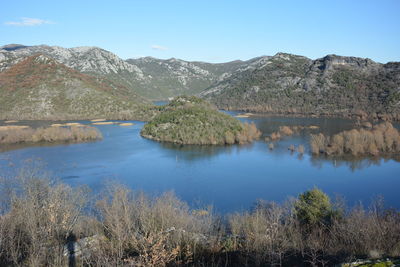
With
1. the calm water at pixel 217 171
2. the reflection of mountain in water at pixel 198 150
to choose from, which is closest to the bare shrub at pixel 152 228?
the calm water at pixel 217 171

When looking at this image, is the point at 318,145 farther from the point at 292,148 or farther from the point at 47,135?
the point at 47,135

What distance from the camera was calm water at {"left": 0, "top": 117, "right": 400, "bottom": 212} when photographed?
4038 cm

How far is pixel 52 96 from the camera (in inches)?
4461

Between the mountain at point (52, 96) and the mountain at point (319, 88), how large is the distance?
6183 centimetres

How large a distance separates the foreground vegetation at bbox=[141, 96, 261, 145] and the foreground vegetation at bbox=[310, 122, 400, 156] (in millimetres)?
16552

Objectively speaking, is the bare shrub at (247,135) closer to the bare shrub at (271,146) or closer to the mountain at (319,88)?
the bare shrub at (271,146)

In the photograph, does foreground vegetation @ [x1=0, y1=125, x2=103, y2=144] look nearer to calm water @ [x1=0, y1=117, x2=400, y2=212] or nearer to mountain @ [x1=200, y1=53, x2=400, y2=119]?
calm water @ [x1=0, y1=117, x2=400, y2=212]

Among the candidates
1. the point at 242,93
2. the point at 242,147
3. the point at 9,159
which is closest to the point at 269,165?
the point at 242,147

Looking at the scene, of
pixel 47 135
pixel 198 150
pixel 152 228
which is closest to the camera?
pixel 152 228

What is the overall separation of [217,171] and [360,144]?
96.9ft

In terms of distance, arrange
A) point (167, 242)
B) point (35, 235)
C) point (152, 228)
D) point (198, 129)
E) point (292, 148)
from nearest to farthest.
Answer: point (35, 235) → point (167, 242) → point (152, 228) → point (292, 148) → point (198, 129)

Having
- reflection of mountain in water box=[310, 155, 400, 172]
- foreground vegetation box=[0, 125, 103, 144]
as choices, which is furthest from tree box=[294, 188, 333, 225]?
foreground vegetation box=[0, 125, 103, 144]

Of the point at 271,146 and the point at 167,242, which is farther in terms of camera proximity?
the point at 271,146

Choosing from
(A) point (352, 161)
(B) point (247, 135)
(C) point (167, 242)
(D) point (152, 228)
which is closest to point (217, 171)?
(A) point (352, 161)
